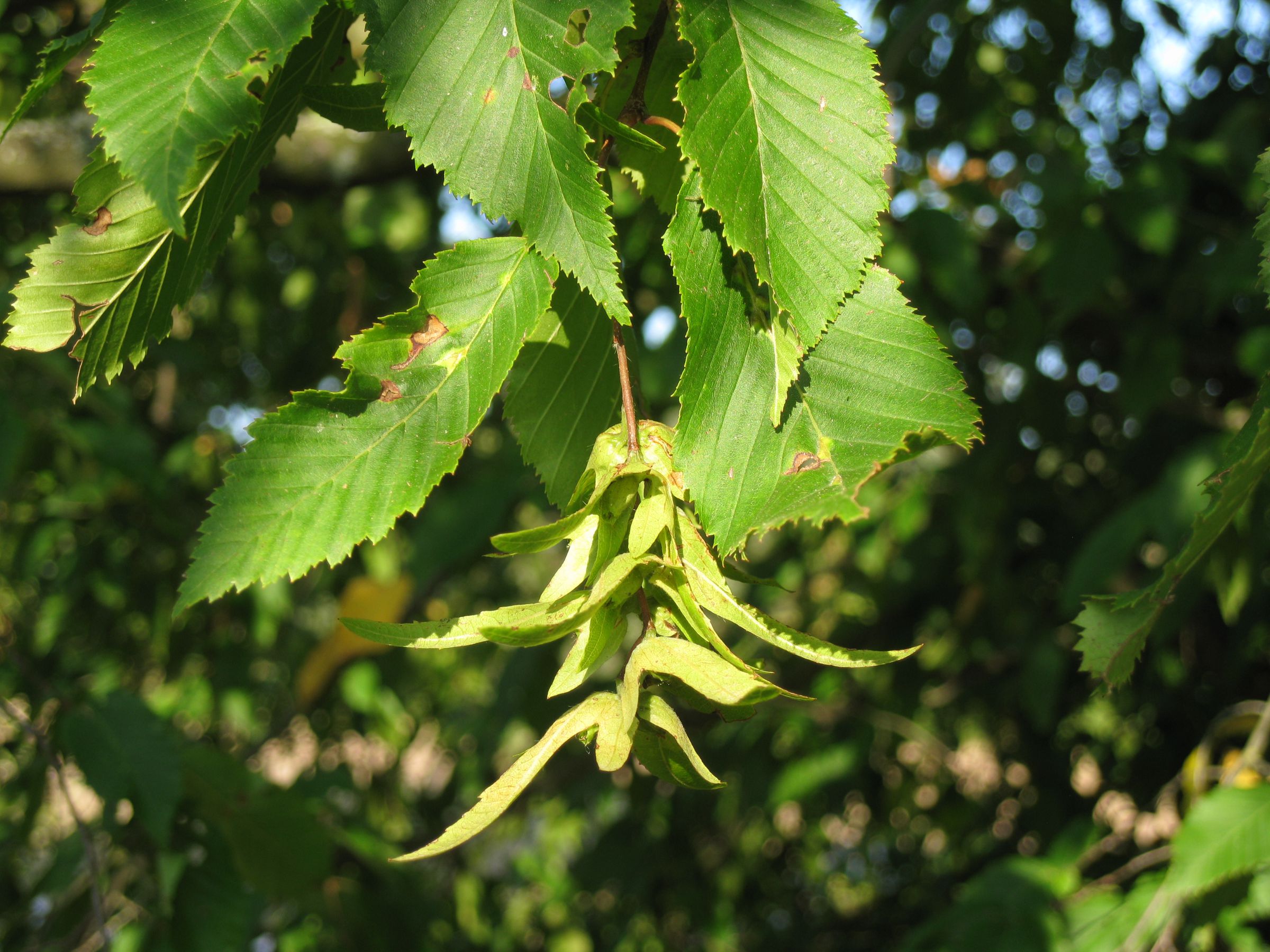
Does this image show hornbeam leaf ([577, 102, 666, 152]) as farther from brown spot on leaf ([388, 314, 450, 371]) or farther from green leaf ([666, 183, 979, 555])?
brown spot on leaf ([388, 314, 450, 371])

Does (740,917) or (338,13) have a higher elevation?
(338,13)

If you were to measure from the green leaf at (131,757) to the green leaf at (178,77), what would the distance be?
4.32 ft

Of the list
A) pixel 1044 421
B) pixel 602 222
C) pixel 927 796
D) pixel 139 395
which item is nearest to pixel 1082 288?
pixel 1044 421

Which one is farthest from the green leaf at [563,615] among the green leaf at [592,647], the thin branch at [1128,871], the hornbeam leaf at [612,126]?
the thin branch at [1128,871]

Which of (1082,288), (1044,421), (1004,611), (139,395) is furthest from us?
(139,395)

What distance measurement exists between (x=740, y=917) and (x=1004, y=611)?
1.86 meters

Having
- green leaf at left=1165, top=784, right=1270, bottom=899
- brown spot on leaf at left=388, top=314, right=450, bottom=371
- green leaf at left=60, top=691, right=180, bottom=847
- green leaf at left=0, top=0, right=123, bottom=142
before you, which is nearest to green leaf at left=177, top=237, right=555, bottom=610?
brown spot on leaf at left=388, top=314, right=450, bottom=371

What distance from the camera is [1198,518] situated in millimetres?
702

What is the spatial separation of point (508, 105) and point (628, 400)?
0.24 metres

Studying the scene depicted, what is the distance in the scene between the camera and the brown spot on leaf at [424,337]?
753mm

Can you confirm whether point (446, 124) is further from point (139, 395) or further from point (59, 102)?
point (139, 395)

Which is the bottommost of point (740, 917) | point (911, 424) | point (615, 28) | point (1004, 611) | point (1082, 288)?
point (740, 917)

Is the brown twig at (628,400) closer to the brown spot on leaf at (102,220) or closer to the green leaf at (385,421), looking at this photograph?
the green leaf at (385,421)

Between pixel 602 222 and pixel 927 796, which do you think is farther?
pixel 927 796
